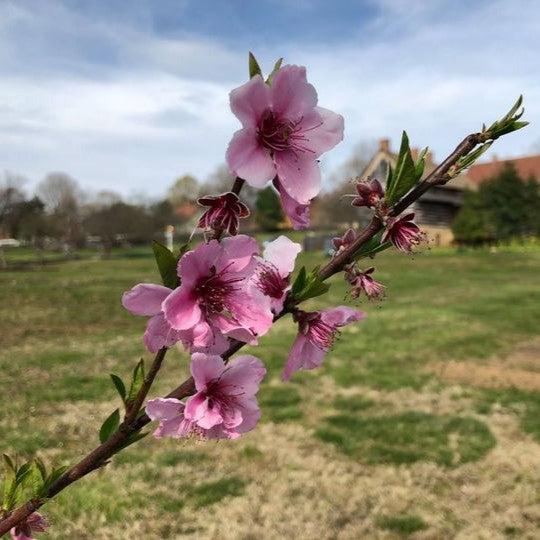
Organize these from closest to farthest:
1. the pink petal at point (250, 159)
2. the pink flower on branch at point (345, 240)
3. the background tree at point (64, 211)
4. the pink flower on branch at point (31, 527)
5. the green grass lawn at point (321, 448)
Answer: the pink petal at point (250, 159) → the pink flower on branch at point (345, 240) → the pink flower on branch at point (31, 527) → the green grass lawn at point (321, 448) → the background tree at point (64, 211)

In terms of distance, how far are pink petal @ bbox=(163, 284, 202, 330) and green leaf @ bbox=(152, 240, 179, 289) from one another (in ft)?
0.14

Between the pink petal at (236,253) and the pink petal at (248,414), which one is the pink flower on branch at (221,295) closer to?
the pink petal at (236,253)

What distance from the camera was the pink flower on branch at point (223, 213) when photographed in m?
0.80

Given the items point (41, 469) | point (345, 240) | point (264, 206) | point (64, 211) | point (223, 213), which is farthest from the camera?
point (64, 211)

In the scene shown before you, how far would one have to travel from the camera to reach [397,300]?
17656 mm

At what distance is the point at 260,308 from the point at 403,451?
562 cm

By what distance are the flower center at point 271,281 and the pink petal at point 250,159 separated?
0.19m

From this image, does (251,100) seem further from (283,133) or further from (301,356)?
(301,356)

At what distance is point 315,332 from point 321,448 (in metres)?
5.45

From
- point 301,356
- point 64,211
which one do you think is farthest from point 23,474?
point 64,211

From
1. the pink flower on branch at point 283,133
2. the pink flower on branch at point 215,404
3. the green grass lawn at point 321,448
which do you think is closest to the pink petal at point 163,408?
the pink flower on branch at point 215,404

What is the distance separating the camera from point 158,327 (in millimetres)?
852

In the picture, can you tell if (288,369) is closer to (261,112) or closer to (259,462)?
(261,112)

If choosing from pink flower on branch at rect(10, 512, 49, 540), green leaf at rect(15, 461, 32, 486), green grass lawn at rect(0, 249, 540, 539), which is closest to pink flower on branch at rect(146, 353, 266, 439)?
green leaf at rect(15, 461, 32, 486)
